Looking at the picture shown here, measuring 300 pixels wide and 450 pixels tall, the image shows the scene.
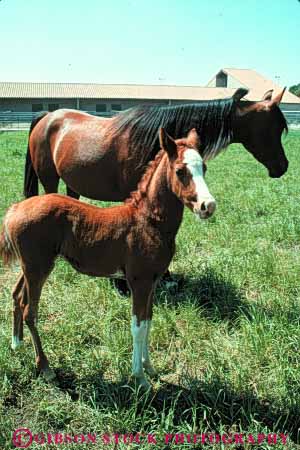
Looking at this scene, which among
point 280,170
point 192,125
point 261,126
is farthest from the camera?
point 280,170

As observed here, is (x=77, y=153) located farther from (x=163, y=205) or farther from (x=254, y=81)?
(x=254, y=81)

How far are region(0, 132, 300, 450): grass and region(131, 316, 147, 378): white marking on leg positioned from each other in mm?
141

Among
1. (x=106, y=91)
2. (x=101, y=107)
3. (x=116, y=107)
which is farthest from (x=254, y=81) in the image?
(x=101, y=107)

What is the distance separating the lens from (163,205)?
2777mm

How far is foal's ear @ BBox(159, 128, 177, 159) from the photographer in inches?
99.1

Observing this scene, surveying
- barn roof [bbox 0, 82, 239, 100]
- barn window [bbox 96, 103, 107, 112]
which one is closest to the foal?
barn roof [bbox 0, 82, 239, 100]

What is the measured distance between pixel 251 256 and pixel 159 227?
254cm

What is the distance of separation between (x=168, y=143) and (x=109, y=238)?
79 centimetres

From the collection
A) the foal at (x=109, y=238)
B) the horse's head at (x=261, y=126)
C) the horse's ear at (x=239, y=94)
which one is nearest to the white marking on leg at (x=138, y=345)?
the foal at (x=109, y=238)

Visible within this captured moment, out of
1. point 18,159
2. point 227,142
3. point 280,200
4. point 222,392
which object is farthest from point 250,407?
point 18,159

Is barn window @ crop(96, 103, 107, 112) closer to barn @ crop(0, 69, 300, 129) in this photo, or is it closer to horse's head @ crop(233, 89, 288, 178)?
barn @ crop(0, 69, 300, 129)

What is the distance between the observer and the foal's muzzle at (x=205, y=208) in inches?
91.7

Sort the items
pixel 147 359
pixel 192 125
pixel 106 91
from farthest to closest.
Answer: pixel 106 91 → pixel 192 125 → pixel 147 359

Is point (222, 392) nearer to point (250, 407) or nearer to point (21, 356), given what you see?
point (250, 407)
